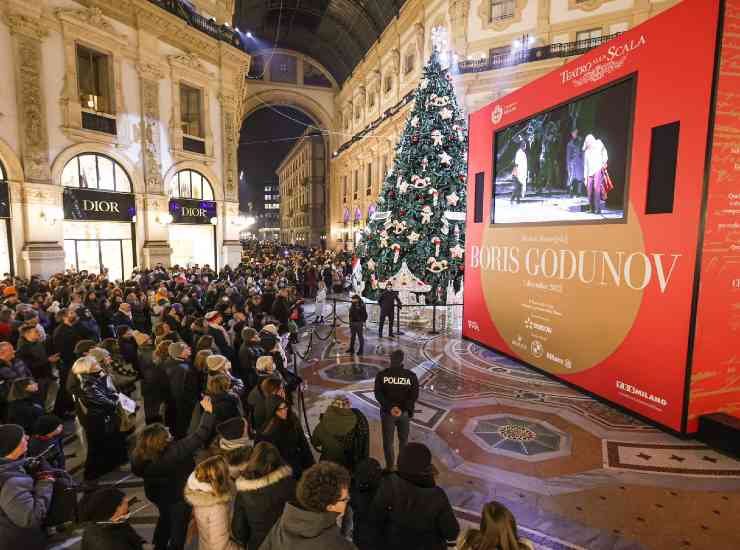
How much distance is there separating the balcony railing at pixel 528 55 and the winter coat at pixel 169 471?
911 inches

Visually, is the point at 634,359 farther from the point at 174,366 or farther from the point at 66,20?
the point at 66,20

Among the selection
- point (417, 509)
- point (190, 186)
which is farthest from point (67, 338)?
point (190, 186)

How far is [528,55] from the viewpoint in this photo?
20.9m

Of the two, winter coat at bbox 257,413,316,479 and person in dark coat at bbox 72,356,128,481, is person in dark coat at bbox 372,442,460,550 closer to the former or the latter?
winter coat at bbox 257,413,316,479

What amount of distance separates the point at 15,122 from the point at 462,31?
21.6m

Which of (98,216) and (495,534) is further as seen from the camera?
Answer: (98,216)

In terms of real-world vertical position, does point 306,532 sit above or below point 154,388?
above

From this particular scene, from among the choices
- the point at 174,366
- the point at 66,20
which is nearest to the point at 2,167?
the point at 66,20

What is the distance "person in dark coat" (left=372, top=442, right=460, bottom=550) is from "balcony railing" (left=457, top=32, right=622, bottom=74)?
23.1 meters

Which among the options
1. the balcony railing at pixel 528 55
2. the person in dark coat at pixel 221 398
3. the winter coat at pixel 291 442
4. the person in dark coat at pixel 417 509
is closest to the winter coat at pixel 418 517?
the person in dark coat at pixel 417 509

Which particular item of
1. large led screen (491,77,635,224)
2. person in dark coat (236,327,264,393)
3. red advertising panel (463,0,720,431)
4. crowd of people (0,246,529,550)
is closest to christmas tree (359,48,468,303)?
red advertising panel (463,0,720,431)

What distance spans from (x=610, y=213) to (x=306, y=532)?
710cm

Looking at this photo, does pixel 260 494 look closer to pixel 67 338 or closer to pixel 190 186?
pixel 67 338

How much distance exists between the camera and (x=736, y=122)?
5570mm
